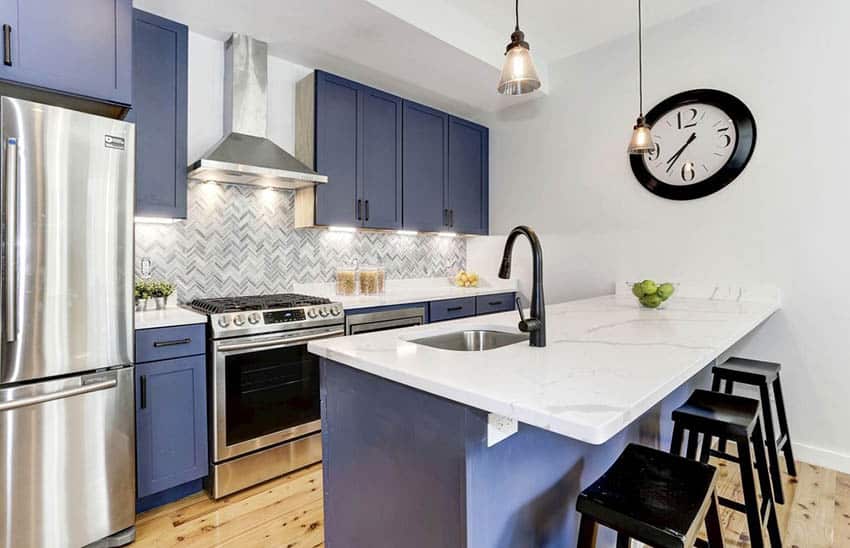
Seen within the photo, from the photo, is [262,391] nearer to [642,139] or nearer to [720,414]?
[720,414]

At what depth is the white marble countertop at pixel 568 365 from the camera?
2.80 feet

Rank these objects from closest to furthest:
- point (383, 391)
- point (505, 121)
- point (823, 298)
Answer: point (383, 391), point (823, 298), point (505, 121)

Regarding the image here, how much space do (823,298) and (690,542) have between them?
2338mm

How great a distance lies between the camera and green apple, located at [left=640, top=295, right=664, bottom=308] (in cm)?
240

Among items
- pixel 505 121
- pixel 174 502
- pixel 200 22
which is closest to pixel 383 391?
pixel 174 502

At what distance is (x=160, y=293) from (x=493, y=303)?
2.58 meters

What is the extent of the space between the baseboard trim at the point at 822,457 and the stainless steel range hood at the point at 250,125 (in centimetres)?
342

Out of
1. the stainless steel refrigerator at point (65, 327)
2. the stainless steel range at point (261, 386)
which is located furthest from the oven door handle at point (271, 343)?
the stainless steel refrigerator at point (65, 327)

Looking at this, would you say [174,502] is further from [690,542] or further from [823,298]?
[823,298]

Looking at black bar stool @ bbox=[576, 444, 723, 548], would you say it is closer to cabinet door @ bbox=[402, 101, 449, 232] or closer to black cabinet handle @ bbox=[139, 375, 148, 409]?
black cabinet handle @ bbox=[139, 375, 148, 409]

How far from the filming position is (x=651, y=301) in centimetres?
241

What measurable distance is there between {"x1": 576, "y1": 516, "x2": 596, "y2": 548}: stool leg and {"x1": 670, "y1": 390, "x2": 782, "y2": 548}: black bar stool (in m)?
0.73

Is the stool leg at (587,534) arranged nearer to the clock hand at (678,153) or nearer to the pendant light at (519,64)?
the pendant light at (519,64)

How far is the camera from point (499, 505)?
3.73ft
